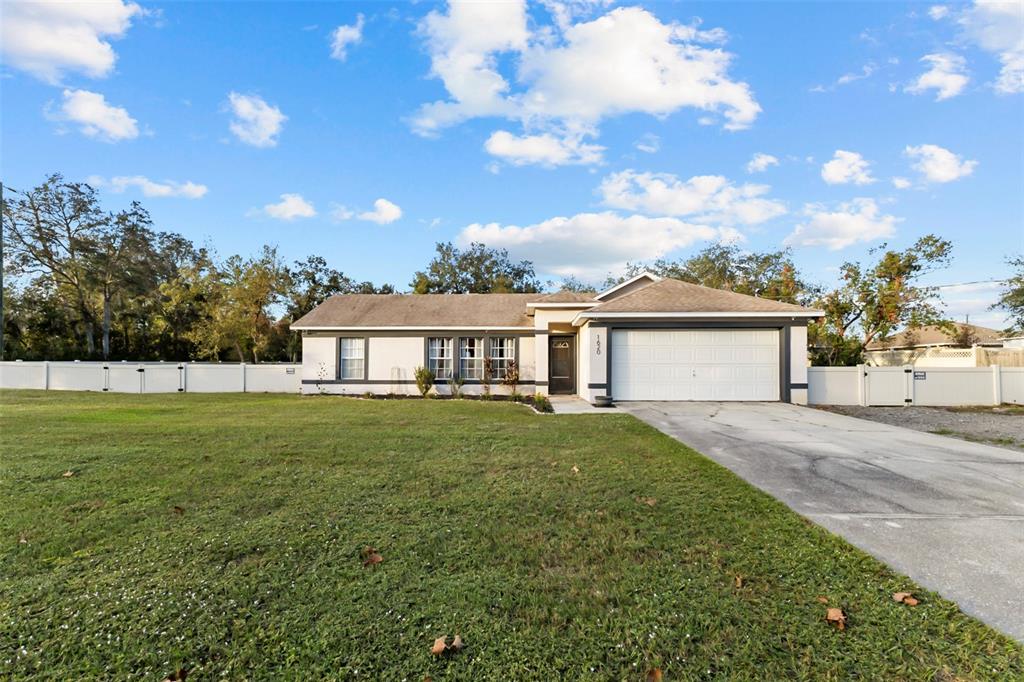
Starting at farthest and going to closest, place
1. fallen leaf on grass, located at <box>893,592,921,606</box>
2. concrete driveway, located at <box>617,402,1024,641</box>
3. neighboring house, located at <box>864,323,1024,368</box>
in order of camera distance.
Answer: neighboring house, located at <box>864,323,1024,368</box> → concrete driveway, located at <box>617,402,1024,641</box> → fallen leaf on grass, located at <box>893,592,921,606</box>

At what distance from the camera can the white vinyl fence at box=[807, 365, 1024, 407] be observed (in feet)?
43.4

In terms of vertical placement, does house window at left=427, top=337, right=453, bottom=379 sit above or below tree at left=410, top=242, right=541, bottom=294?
below

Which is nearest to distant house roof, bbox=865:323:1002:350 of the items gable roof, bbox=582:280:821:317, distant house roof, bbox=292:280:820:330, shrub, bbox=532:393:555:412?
gable roof, bbox=582:280:821:317

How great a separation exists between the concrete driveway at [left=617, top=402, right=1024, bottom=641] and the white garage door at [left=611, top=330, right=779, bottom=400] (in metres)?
3.55

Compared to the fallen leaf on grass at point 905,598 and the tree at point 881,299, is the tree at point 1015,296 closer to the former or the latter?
the tree at point 881,299

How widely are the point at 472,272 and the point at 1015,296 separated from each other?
3196 centimetres

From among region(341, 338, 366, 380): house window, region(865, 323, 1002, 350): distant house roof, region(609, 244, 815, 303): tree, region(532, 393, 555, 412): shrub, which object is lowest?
region(532, 393, 555, 412): shrub

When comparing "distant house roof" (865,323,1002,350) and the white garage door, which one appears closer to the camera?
the white garage door

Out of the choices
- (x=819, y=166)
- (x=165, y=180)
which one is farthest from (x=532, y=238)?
(x=165, y=180)

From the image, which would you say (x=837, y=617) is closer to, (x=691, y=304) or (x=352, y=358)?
(x=691, y=304)

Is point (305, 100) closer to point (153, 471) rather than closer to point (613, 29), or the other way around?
point (613, 29)

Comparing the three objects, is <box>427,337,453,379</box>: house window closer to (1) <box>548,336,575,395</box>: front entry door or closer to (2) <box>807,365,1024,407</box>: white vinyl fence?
(1) <box>548,336,575,395</box>: front entry door

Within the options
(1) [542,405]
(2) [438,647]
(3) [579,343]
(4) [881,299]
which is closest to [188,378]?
(1) [542,405]

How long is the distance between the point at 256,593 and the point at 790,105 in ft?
55.2
